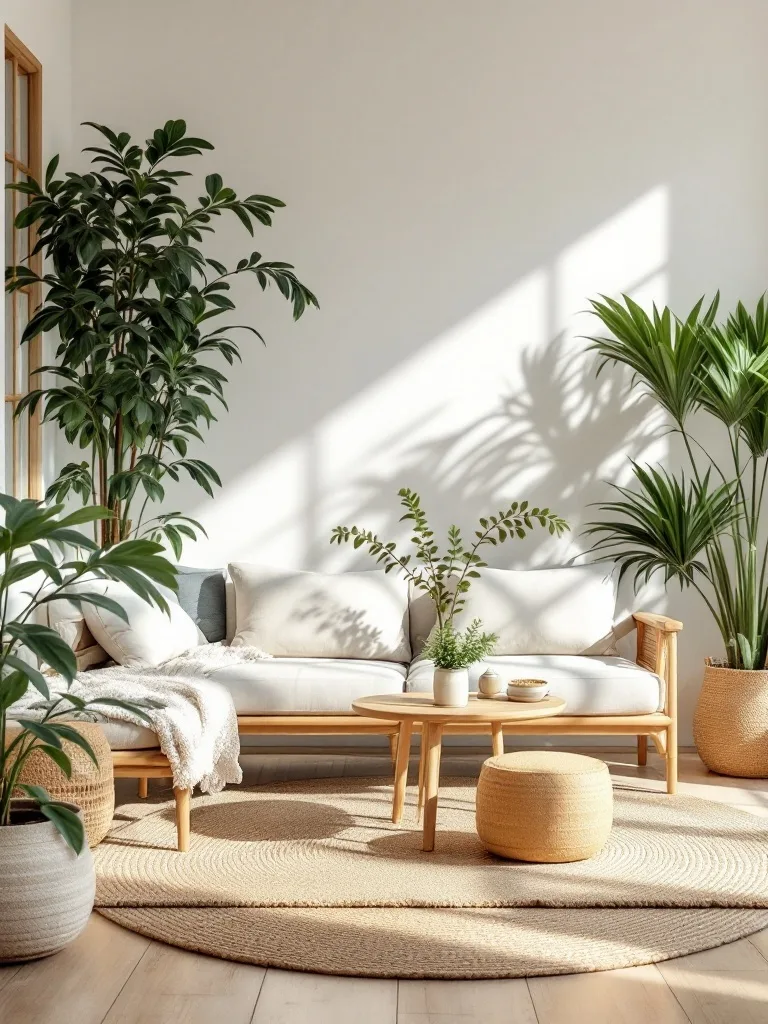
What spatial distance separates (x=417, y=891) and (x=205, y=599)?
6.74ft

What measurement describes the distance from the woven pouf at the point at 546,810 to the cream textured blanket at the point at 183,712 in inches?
35.8

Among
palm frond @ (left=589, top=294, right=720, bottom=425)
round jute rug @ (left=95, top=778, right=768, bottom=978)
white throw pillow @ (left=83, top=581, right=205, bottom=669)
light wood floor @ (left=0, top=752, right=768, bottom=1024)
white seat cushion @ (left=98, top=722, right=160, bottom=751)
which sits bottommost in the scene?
light wood floor @ (left=0, top=752, right=768, bottom=1024)

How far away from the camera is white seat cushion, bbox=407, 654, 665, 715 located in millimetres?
4285

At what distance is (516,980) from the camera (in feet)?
8.71

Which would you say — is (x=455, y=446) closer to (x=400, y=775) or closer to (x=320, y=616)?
(x=320, y=616)

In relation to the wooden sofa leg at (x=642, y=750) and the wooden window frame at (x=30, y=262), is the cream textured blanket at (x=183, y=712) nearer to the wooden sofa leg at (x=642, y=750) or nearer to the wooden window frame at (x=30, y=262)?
the wooden window frame at (x=30, y=262)

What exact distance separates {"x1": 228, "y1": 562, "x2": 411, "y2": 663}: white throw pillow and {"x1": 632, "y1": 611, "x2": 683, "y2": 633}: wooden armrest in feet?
3.14

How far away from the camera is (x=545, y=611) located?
4.84 m

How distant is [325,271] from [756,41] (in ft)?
7.09

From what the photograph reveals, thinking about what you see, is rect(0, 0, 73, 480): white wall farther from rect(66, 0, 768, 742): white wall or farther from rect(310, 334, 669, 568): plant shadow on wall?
rect(310, 334, 669, 568): plant shadow on wall

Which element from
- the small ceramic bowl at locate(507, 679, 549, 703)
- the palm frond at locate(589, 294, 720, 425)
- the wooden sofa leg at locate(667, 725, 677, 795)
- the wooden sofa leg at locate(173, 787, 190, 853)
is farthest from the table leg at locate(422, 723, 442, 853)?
the palm frond at locate(589, 294, 720, 425)

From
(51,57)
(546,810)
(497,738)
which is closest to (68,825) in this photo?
(546,810)

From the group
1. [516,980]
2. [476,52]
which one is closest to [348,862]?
[516,980]

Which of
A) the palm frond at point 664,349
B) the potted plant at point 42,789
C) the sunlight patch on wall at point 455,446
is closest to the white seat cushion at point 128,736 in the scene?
the potted plant at point 42,789
